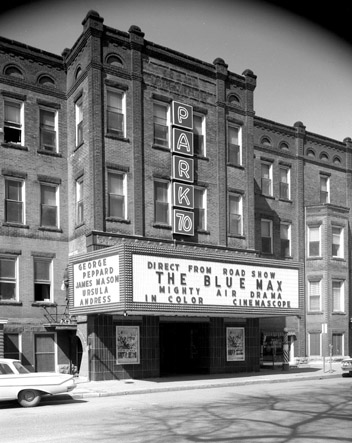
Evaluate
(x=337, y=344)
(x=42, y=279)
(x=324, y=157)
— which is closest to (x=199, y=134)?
(x=42, y=279)

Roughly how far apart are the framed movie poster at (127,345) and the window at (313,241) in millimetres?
15760

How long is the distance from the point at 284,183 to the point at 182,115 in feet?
37.6

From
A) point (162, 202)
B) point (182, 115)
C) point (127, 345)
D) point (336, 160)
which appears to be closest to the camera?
point (127, 345)

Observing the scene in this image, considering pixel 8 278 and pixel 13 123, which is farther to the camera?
pixel 13 123

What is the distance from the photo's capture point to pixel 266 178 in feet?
120

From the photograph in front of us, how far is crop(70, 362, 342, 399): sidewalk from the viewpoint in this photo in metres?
21.1

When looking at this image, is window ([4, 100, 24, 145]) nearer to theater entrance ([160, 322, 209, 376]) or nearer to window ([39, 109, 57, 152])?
window ([39, 109, 57, 152])

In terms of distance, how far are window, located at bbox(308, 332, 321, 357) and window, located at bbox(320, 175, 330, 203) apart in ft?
28.9

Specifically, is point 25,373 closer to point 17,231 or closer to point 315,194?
point 17,231

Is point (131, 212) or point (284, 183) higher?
point (284, 183)

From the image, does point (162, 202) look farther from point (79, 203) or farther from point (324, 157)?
→ point (324, 157)

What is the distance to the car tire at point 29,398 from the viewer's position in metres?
17.5

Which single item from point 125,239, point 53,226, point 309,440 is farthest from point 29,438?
point 53,226

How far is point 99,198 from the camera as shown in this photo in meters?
25.5
